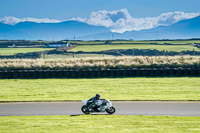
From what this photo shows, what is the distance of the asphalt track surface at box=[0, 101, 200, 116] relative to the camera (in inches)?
804

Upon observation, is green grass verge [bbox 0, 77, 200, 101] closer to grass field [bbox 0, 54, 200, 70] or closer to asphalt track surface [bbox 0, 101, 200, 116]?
asphalt track surface [bbox 0, 101, 200, 116]

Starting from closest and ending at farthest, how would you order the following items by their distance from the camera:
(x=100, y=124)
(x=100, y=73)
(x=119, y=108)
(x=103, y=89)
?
(x=100, y=124) < (x=119, y=108) < (x=103, y=89) < (x=100, y=73)

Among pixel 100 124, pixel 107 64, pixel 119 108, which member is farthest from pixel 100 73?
pixel 100 124

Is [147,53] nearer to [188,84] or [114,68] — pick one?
[114,68]

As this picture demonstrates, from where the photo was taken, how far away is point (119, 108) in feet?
72.0

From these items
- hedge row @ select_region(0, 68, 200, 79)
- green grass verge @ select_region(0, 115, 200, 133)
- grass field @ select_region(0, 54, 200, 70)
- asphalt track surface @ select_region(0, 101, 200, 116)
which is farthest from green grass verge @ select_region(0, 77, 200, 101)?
green grass verge @ select_region(0, 115, 200, 133)

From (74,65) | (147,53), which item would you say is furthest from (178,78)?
(147,53)

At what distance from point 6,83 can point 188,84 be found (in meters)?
18.1

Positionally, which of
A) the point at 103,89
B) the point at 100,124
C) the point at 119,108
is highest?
the point at 103,89

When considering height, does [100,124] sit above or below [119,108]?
below

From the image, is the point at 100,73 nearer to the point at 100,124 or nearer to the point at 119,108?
the point at 119,108

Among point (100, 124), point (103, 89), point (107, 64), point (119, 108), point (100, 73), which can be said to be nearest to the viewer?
point (100, 124)

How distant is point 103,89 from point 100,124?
14613 millimetres

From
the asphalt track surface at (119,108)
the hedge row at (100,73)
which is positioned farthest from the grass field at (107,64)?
the asphalt track surface at (119,108)
